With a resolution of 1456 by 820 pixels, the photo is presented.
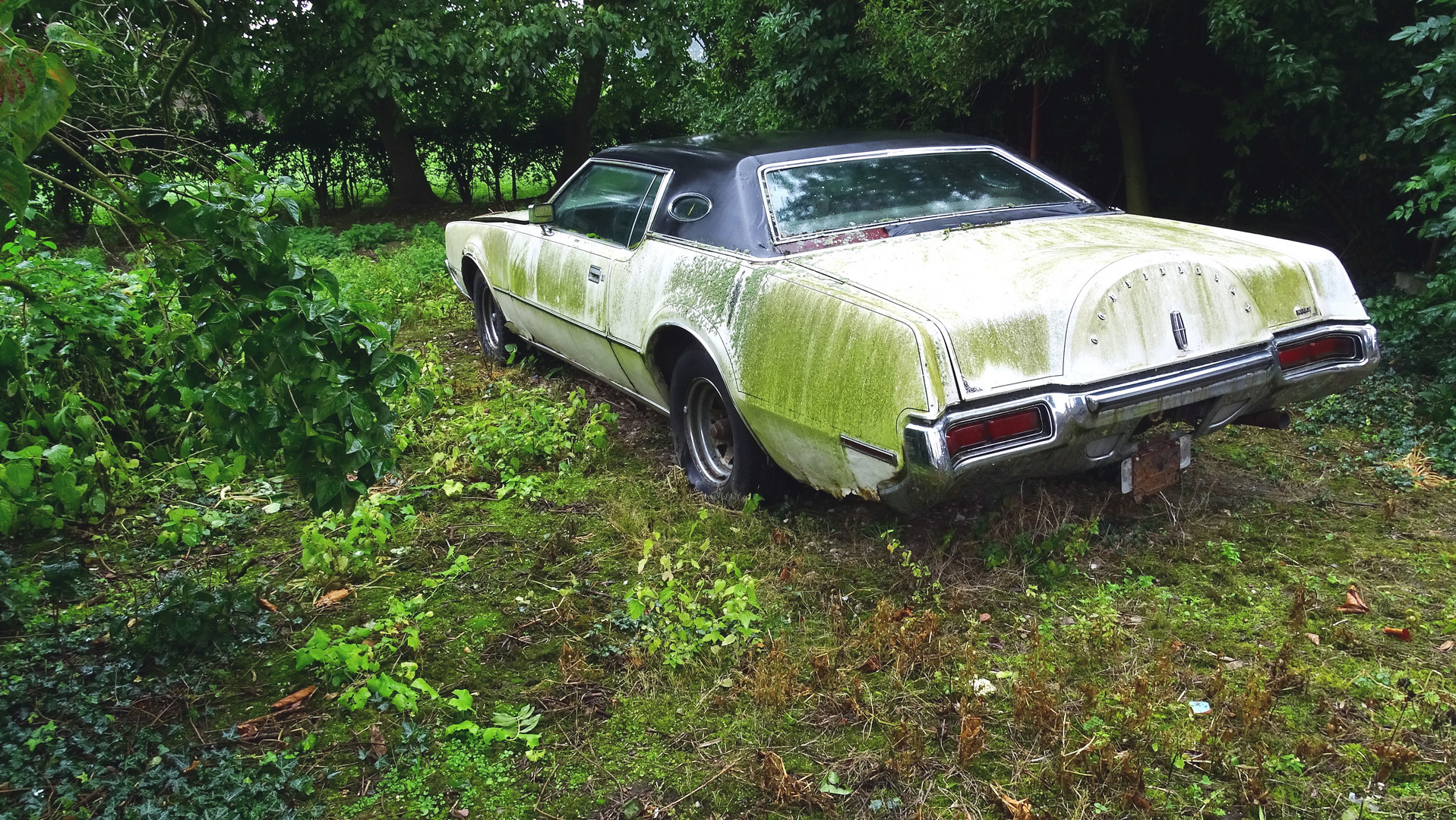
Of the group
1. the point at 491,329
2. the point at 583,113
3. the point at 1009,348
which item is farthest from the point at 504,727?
the point at 583,113

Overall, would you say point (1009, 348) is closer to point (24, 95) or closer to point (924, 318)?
point (924, 318)

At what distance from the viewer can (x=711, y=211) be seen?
4352 millimetres

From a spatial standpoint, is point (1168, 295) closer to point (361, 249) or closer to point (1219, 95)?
point (1219, 95)

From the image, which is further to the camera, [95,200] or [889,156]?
[889,156]

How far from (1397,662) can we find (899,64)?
216 inches

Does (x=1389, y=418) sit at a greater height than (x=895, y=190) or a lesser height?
lesser

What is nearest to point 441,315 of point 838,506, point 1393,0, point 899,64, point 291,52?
point 899,64

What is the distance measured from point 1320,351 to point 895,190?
175cm

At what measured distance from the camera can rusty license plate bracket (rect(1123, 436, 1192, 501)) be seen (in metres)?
3.64

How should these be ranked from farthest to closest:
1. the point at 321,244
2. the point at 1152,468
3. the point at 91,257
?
the point at 321,244, the point at 91,257, the point at 1152,468

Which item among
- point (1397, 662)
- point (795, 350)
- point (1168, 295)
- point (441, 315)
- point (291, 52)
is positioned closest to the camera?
point (1397, 662)

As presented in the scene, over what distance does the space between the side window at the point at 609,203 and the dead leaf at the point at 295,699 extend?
7.87ft

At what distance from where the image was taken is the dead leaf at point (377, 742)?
2926mm

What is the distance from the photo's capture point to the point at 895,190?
4.43m
